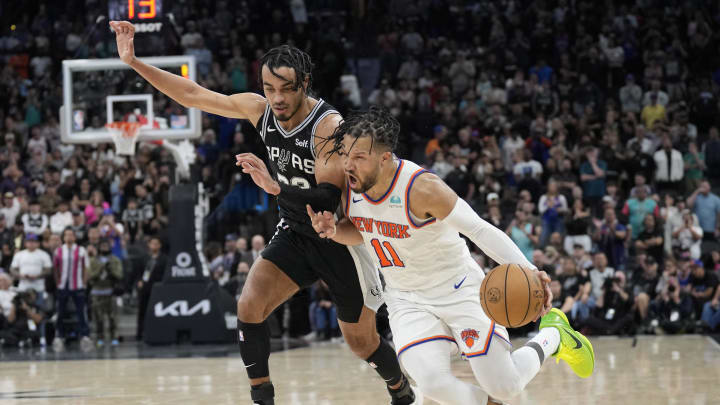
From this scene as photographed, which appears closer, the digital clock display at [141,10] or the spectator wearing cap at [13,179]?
the digital clock display at [141,10]

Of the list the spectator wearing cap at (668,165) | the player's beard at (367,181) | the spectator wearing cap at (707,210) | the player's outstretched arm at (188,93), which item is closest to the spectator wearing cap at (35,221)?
the spectator wearing cap at (668,165)

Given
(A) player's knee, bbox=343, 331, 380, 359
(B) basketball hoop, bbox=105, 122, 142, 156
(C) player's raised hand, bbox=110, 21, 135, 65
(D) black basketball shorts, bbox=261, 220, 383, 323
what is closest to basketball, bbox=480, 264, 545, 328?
(D) black basketball shorts, bbox=261, 220, 383, 323

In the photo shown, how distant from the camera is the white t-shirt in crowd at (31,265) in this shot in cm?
1430

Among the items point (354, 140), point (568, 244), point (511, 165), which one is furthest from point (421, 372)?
point (511, 165)

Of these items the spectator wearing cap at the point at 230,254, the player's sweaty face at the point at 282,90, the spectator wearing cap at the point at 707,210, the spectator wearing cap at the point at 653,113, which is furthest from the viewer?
the spectator wearing cap at the point at 653,113

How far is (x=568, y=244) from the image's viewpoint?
14.3 meters

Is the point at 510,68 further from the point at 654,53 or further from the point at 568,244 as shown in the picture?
the point at 568,244

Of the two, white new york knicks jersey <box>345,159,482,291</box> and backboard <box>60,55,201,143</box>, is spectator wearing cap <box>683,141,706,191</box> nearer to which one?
backboard <box>60,55,201,143</box>

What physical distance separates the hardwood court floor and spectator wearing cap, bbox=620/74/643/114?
22.4ft

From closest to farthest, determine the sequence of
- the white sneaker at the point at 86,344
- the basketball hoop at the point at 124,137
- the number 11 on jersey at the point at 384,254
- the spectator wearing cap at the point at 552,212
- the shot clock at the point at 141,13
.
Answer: the number 11 on jersey at the point at 384,254 → the shot clock at the point at 141,13 → the basketball hoop at the point at 124,137 → the white sneaker at the point at 86,344 → the spectator wearing cap at the point at 552,212

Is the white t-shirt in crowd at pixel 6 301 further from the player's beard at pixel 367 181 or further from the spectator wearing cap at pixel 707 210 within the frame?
the player's beard at pixel 367 181

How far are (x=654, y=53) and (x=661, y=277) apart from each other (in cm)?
619

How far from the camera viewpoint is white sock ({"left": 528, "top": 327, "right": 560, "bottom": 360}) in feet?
18.1

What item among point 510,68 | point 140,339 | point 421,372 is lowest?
point 140,339
